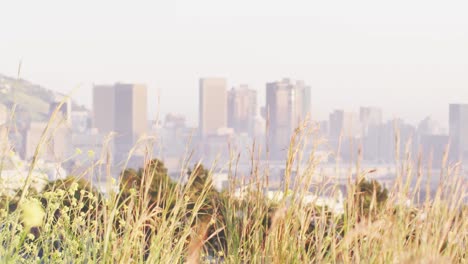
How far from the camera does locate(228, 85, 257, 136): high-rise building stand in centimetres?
10062

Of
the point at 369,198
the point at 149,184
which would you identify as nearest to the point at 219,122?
the point at 369,198

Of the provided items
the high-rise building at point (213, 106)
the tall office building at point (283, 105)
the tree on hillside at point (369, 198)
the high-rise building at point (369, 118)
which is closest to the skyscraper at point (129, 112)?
the high-rise building at point (213, 106)

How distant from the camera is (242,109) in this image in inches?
4075

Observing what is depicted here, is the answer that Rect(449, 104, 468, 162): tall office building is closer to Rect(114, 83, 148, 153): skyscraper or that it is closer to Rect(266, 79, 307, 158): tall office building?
Rect(266, 79, 307, 158): tall office building

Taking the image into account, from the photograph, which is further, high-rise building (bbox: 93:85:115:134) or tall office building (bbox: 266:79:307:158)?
high-rise building (bbox: 93:85:115:134)

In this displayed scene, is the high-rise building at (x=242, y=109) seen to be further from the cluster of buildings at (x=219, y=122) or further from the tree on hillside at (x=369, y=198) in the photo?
the tree on hillside at (x=369, y=198)

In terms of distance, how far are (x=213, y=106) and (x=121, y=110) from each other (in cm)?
1310

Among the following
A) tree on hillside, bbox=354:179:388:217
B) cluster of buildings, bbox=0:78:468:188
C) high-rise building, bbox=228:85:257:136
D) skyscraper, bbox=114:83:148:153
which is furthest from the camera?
skyscraper, bbox=114:83:148:153

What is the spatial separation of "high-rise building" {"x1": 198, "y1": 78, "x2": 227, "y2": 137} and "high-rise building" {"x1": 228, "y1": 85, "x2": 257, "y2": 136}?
1.31m

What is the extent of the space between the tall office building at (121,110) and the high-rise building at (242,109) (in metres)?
12.1

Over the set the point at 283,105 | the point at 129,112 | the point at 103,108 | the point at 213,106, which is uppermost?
the point at 283,105

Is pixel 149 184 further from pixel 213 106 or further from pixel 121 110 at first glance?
pixel 213 106

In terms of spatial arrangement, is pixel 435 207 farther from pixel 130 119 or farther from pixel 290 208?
pixel 130 119

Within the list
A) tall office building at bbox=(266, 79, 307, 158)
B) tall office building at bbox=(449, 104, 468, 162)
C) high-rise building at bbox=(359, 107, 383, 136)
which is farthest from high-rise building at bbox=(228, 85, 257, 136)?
tall office building at bbox=(449, 104, 468, 162)
